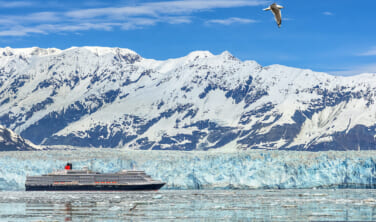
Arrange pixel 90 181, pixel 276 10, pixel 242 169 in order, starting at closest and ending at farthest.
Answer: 1. pixel 276 10
2. pixel 242 169
3. pixel 90 181

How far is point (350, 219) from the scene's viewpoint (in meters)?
72.1

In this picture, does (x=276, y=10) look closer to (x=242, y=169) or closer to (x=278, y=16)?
(x=278, y=16)

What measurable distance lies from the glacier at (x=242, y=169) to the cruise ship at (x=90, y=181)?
125 inches

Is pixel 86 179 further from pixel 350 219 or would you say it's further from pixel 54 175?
pixel 350 219

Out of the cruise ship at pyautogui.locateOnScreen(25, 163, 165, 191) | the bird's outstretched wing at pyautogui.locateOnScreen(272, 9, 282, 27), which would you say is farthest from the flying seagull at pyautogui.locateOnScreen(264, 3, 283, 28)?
the cruise ship at pyautogui.locateOnScreen(25, 163, 165, 191)

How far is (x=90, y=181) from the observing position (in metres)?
172

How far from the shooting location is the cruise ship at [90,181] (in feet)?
543

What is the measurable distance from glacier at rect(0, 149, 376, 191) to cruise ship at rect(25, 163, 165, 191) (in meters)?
3.17

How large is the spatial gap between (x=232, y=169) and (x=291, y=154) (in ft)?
52.2

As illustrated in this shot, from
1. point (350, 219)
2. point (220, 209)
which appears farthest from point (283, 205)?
point (350, 219)

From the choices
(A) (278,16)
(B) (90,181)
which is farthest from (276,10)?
(B) (90,181)

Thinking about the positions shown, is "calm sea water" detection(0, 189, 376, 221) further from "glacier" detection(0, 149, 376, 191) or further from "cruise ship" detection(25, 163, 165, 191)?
"cruise ship" detection(25, 163, 165, 191)

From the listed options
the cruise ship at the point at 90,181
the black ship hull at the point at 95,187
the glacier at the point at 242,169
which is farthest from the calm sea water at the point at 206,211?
the cruise ship at the point at 90,181

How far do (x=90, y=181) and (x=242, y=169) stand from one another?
37.2 meters
